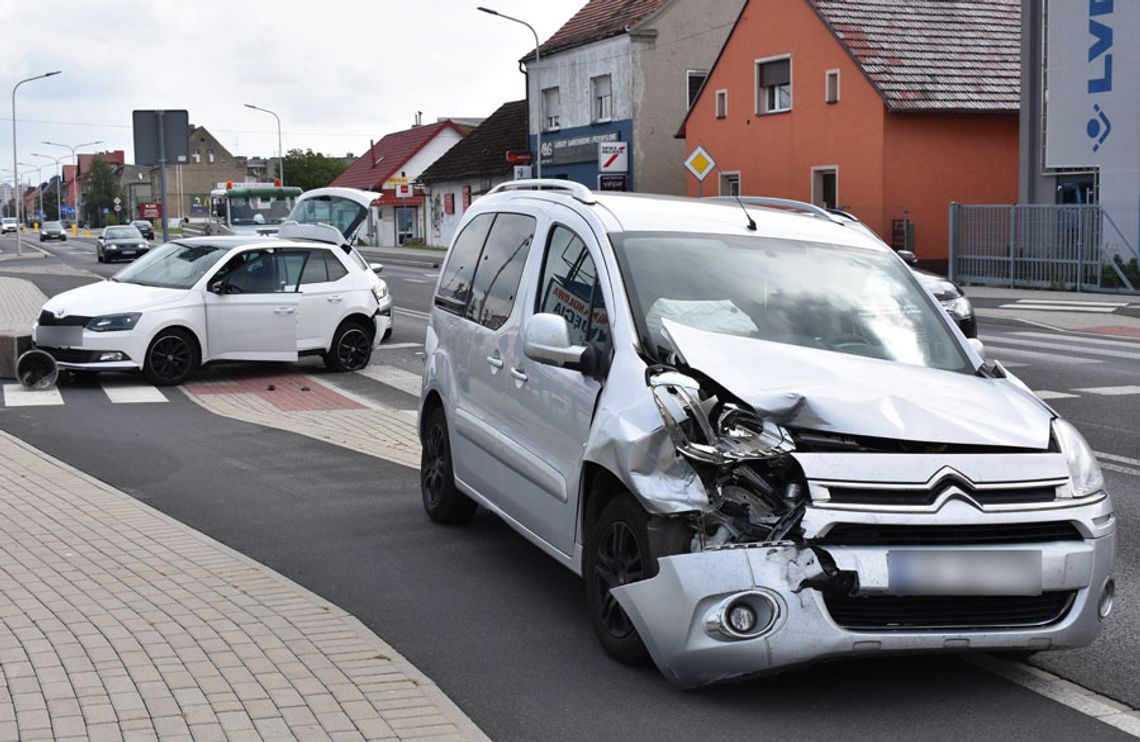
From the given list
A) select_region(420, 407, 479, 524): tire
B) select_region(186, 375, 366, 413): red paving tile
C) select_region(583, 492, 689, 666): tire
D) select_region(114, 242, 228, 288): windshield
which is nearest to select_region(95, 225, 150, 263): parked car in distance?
select_region(114, 242, 228, 288): windshield

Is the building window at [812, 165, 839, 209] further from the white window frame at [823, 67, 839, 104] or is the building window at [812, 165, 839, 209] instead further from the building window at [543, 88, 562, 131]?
the building window at [543, 88, 562, 131]

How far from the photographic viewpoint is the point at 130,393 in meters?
15.0

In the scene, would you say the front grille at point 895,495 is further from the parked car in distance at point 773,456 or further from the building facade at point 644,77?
the building facade at point 644,77

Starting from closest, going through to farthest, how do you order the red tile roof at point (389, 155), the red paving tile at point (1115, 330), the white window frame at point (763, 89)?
the red paving tile at point (1115, 330) → the white window frame at point (763, 89) → the red tile roof at point (389, 155)

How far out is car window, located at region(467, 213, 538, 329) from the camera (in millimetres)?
6930

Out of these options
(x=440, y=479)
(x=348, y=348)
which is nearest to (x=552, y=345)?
(x=440, y=479)

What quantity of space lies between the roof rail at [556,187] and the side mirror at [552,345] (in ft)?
2.68

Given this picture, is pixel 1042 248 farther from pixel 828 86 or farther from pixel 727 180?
pixel 727 180

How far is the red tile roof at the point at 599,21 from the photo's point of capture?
48156 millimetres

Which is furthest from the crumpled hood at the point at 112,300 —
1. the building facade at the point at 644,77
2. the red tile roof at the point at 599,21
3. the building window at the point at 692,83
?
the building window at the point at 692,83

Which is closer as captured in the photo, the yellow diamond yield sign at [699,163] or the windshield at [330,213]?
the windshield at [330,213]

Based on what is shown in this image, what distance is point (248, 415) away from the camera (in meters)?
13.5

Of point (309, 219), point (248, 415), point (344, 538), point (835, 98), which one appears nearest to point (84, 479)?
point (344, 538)

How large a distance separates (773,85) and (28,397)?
93.9 ft
